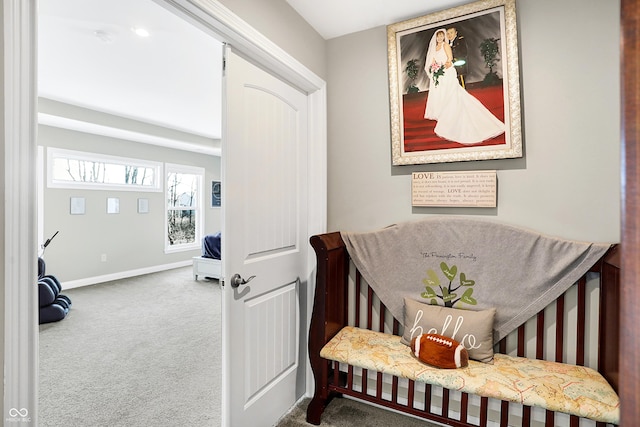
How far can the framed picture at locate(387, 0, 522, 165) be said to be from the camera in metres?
1.73

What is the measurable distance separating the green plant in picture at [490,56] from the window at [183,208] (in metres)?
5.81

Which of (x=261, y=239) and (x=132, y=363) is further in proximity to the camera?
(x=132, y=363)

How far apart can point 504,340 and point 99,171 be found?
230 inches

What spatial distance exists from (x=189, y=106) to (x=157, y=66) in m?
1.24

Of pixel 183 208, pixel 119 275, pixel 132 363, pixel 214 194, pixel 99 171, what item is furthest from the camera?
pixel 214 194

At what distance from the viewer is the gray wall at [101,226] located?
4672mm

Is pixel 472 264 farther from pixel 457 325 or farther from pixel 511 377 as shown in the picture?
pixel 511 377

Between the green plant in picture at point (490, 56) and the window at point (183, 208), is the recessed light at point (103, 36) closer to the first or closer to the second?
the green plant in picture at point (490, 56)

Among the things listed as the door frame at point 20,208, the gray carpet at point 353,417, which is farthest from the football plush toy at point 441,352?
the door frame at point 20,208

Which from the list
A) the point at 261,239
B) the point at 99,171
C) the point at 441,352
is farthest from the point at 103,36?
the point at 99,171

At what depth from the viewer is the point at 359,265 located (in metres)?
2.02

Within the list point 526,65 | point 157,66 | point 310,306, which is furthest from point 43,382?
point 526,65

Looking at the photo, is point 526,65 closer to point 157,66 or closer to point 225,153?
point 225,153

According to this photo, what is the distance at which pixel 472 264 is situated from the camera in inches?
71.2
